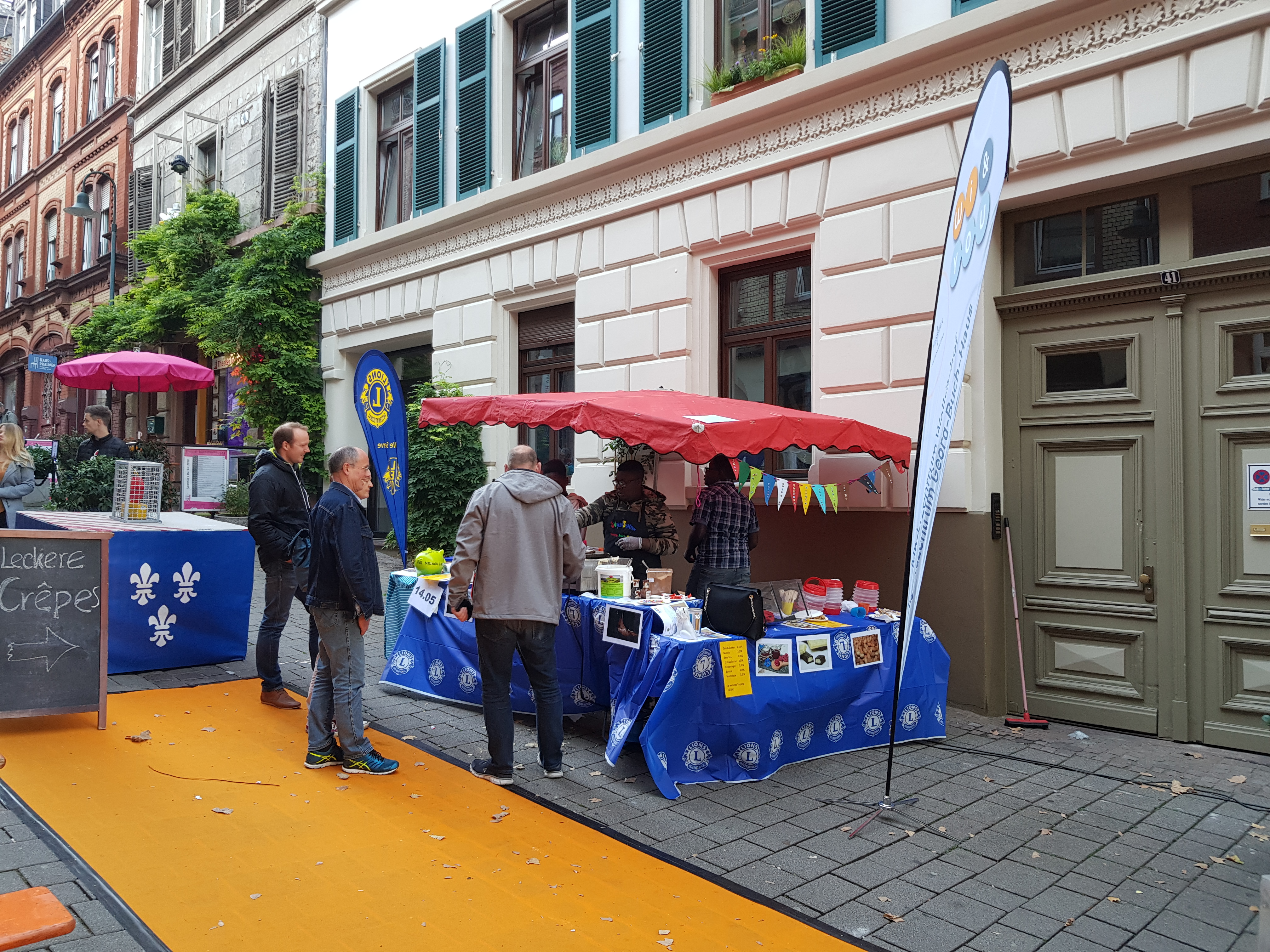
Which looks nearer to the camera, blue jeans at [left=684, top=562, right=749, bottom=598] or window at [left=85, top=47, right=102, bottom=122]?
blue jeans at [left=684, top=562, right=749, bottom=598]

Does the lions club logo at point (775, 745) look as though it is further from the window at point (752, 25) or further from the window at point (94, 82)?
the window at point (94, 82)

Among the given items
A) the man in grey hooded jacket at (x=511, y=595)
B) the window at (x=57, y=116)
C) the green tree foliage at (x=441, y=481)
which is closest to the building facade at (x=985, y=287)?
the green tree foliage at (x=441, y=481)

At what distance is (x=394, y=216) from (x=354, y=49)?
280 centimetres

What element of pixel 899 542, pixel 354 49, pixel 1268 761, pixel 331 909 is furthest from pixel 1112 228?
pixel 354 49

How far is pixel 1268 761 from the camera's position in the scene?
18.8 feet

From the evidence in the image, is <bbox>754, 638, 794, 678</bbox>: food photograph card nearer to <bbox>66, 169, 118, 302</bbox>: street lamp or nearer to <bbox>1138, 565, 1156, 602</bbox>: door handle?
<bbox>1138, 565, 1156, 602</bbox>: door handle

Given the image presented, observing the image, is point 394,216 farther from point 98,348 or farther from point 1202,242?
point 1202,242

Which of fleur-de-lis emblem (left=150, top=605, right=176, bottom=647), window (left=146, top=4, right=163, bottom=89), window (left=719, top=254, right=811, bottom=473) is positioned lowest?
fleur-de-lis emblem (left=150, top=605, right=176, bottom=647)

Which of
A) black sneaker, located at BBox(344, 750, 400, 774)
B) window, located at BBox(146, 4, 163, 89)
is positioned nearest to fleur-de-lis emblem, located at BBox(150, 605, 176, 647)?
black sneaker, located at BBox(344, 750, 400, 774)

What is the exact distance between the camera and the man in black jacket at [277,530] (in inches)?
241

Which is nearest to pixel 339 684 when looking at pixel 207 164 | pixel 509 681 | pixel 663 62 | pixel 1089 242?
pixel 509 681

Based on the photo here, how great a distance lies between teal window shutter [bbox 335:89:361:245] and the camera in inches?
543

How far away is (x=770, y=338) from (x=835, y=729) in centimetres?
422

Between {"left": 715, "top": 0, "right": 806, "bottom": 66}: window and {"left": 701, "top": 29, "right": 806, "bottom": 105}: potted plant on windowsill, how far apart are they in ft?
0.21
